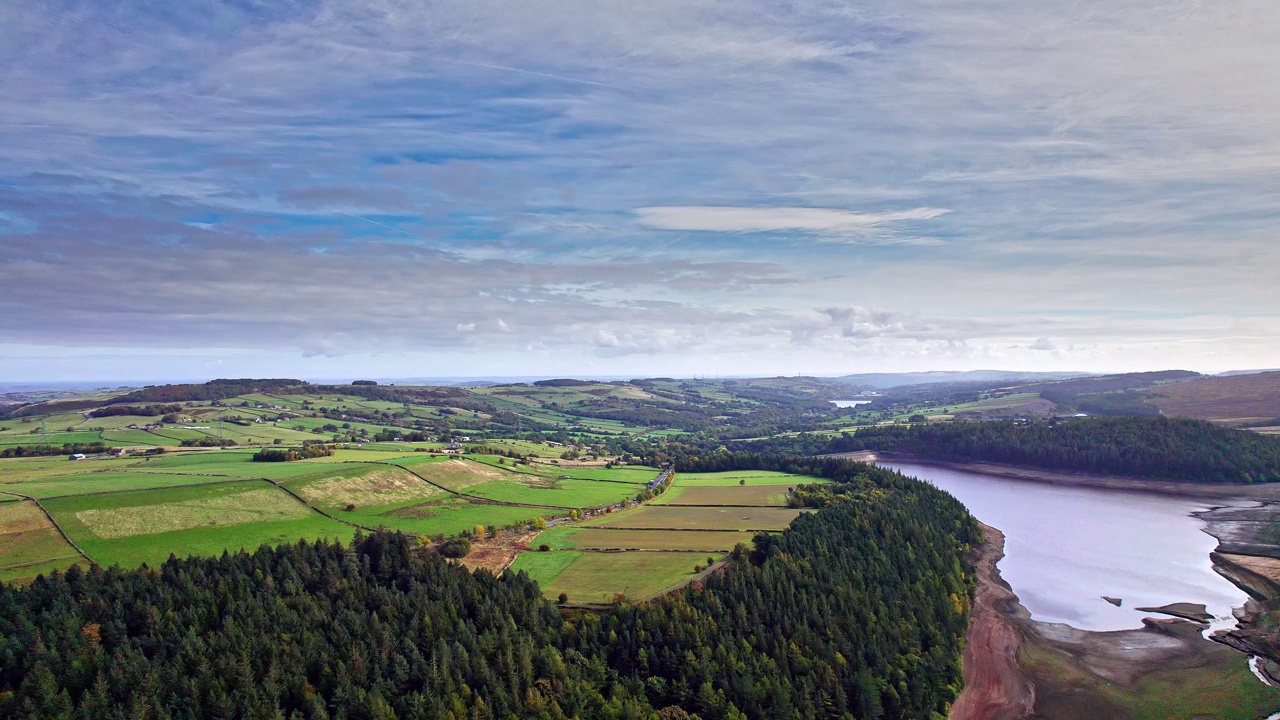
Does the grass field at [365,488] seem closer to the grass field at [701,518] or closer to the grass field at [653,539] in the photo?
the grass field at [653,539]

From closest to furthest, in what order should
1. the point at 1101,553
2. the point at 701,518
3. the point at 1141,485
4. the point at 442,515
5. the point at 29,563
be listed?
the point at 29,563 → the point at 1101,553 → the point at 442,515 → the point at 701,518 → the point at 1141,485

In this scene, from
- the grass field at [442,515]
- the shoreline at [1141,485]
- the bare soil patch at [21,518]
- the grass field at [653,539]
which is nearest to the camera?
the bare soil patch at [21,518]

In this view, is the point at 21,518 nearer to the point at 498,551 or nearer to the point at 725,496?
the point at 498,551

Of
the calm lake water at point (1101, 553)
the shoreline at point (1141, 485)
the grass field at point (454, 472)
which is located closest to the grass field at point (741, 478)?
the calm lake water at point (1101, 553)

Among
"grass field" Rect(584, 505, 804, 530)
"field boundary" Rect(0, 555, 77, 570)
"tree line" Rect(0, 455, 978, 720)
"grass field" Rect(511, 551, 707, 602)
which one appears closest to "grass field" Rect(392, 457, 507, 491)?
"grass field" Rect(584, 505, 804, 530)

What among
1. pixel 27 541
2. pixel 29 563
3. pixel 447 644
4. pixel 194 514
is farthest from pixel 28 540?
pixel 447 644

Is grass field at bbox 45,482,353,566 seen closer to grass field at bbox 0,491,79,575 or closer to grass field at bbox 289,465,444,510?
grass field at bbox 0,491,79,575
